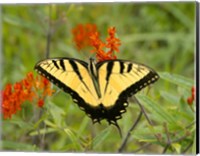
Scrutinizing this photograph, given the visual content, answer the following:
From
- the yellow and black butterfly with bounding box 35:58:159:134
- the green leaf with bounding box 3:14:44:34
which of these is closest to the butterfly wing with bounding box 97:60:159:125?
the yellow and black butterfly with bounding box 35:58:159:134

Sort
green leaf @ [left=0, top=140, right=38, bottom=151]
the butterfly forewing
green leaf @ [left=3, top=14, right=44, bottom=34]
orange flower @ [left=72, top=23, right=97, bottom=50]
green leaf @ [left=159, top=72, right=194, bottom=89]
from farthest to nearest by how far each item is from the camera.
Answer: green leaf @ [left=3, top=14, right=44, bottom=34] < orange flower @ [left=72, top=23, right=97, bottom=50] < green leaf @ [left=0, top=140, right=38, bottom=151] < green leaf @ [left=159, top=72, right=194, bottom=89] < the butterfly forewing

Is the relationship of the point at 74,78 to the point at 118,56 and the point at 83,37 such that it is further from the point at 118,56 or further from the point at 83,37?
the point at 118,56

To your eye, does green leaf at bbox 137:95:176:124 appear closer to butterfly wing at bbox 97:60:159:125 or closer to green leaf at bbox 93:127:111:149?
butterfly wing at bbox 97:60:159:125

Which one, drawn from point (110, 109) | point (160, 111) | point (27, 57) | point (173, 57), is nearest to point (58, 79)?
point (110, 109)

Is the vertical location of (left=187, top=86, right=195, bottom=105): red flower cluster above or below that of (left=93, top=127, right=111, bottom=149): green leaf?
above

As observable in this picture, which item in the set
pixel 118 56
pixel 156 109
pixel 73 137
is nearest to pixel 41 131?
pixel 73 137

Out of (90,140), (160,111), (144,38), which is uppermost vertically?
(144,38)

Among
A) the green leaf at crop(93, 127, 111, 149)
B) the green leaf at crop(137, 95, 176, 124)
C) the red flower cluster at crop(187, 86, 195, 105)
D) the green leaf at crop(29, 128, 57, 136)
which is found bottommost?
the green leaf at crop(29, 128, 57, 136)

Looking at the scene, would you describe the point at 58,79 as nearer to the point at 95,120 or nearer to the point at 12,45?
the point at 95,120
